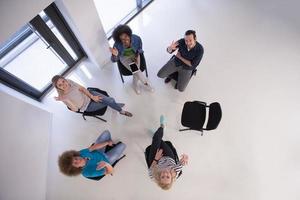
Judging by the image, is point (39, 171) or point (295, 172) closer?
point (39, 171)

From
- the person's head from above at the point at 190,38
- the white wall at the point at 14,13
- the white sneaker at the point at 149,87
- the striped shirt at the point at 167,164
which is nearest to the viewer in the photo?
the white wall at the point at 14,13

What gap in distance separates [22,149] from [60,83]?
2.89 ft

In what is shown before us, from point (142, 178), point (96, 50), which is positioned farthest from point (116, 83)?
point (142, 178)

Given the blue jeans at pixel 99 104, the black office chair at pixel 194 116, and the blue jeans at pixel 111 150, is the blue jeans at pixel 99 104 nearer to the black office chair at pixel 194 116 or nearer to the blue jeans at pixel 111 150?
the blue jeans at pixel 111 150

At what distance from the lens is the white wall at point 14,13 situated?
1814 mm

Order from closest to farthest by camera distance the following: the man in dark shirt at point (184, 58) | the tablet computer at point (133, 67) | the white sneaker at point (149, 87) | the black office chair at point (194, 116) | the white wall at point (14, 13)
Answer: the white wall at point (14, 13) < the man in dark shirt at point (184, 58) < the black office chair at point (194, 116) < the tablet computer at point (133, 67) < the white sneaker at point (149, 87)

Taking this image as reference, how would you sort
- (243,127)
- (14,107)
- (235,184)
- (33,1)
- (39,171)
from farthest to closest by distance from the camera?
(243,127) < (235,184) < (39,171) < (14,107) < (33,1)

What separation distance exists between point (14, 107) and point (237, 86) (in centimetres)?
311

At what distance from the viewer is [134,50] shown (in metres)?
3.20

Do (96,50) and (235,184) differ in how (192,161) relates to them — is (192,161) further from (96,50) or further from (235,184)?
(96,50)

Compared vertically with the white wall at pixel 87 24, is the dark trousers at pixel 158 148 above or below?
below

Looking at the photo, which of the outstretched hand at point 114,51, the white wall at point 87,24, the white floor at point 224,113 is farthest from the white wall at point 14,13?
the white floor at point 224,113

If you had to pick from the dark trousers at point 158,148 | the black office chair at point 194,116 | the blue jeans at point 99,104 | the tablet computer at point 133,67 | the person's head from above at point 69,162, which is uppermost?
the tablet computer at point 133,67

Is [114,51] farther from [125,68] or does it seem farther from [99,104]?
[99,104]
